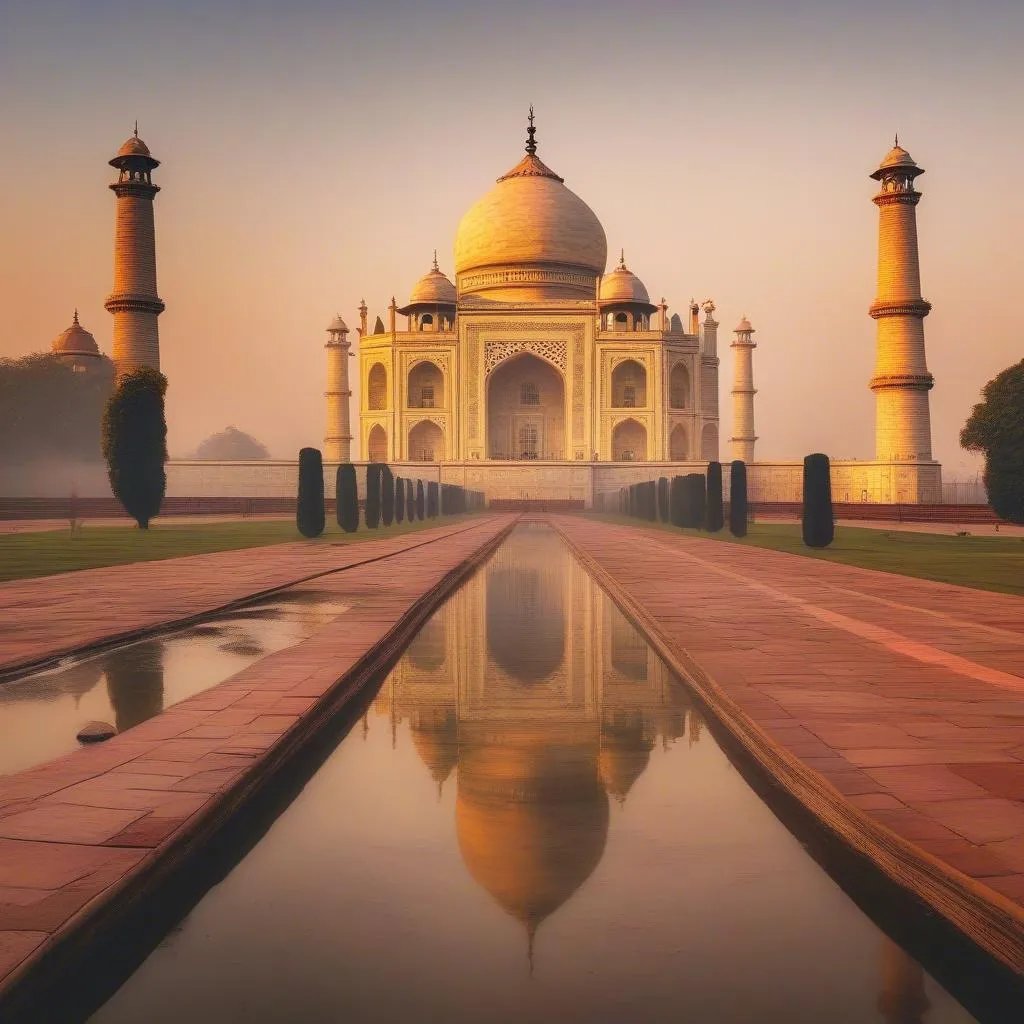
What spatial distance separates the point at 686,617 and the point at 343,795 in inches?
142

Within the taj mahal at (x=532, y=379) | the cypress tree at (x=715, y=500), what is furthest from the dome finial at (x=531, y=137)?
the cypress tree at (x=715, y=500)

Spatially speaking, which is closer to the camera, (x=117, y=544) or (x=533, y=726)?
(x=533, y=726)

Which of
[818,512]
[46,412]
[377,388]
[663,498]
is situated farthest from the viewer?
[377,388]

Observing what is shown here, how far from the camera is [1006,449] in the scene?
17.7 metres

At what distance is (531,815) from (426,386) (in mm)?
40607

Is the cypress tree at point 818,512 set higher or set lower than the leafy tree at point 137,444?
lower

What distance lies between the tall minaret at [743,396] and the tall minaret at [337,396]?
14154mm

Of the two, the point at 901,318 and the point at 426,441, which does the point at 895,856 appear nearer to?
the point at 901,318

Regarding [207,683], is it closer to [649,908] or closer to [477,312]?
[649,908]

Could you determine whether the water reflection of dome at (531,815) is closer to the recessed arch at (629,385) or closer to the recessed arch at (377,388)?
the recessed arch at (629,385)

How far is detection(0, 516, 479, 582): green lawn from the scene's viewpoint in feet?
34.7

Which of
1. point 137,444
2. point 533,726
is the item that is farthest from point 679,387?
point 533,726

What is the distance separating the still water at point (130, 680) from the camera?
3.36 m

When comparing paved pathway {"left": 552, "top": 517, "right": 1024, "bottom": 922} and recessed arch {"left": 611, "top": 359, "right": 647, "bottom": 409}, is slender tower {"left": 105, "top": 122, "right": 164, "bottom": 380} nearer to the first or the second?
recessed arch {"left": 611, "top": 359, "right": 647, "bottom": 409}
